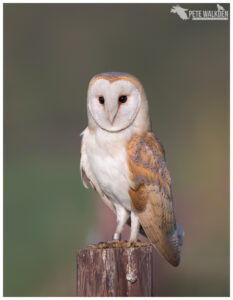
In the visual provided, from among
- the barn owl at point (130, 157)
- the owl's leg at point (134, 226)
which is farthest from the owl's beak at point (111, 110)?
the owl's leg at point (134, 226)

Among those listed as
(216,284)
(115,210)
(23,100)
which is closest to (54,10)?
(23,100)

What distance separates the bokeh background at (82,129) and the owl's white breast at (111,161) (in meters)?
1.73

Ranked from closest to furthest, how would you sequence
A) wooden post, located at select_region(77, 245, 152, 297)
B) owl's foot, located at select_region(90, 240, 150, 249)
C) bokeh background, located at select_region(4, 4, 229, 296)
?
1. wooden post, located at select_region(77, 245, 152, 297)
2. owl's foot, located at select_region(90, 240, 150, 249)
3. bokeh background, located at select_region(4, 4, 229, 296)

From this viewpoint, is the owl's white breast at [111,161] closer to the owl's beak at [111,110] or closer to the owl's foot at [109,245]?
the owl's beak at [111,110]

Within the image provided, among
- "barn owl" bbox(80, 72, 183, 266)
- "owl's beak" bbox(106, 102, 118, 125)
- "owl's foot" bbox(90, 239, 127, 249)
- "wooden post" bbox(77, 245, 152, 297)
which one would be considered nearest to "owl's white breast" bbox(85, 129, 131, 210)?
"barn owl" bbox(80, 72, 183, 266)

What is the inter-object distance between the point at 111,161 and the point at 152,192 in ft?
0.78

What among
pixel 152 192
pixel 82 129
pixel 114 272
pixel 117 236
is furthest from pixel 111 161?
pixel 82 129

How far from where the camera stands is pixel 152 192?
2619 millimetres

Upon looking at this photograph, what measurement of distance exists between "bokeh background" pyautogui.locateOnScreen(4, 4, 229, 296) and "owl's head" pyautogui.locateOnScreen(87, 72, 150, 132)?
1.90 metres

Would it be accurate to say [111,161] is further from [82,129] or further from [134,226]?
[82,129]

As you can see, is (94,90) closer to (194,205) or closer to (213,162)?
(194,205)

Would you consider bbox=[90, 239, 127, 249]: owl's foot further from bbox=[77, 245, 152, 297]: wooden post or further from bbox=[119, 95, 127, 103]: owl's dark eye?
bbox=[119, 95, 127, 103]: owl's dark eye

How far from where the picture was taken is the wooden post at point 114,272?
7.44ft

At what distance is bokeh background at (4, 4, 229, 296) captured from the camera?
4.93m
